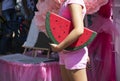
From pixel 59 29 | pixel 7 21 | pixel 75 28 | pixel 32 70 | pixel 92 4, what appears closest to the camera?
pixel 75 28

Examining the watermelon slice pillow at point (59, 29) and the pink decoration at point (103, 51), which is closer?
the watermelon slice pillow at point (59, 29)

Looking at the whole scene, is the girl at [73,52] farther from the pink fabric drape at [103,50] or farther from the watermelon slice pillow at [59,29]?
the pink fabric drape at [103,50]

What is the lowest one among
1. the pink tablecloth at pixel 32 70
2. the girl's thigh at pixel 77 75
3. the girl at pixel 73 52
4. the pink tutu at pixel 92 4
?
the pink tablecloth at pixel 32 70

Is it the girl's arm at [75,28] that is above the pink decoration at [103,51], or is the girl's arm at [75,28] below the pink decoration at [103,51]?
above

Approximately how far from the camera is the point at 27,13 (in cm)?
579

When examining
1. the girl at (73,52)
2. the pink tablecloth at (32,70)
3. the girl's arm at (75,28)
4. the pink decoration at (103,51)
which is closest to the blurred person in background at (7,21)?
the pink tablecloth at (32,70)

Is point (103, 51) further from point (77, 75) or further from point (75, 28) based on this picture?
point (75, 28)

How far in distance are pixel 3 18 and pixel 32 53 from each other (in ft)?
6.58

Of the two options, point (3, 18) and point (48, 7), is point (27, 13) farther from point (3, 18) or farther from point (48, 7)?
point (48, 7)

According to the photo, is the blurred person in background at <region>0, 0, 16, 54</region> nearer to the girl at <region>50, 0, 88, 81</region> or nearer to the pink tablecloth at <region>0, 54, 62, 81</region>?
the pink tablecloth at <region>0, 54, 62, 81</region>

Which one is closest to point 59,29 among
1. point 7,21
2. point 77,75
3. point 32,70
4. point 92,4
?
point 77,75

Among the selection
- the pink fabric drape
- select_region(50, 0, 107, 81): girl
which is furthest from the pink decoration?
select_region(50, 0, 107, 81): girl

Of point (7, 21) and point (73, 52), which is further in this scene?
point (7, 21)

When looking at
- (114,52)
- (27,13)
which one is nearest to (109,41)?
(114,52)
